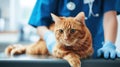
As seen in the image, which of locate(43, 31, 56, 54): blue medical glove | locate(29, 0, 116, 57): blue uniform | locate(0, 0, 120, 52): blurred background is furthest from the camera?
locate(0, 0, 120, 52): blurred background

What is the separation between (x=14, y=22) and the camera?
3.29 metres

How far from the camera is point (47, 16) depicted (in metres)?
0.94

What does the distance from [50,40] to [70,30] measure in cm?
17

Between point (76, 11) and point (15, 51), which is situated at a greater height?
point (76, 11)

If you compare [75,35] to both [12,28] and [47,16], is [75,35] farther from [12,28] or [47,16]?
[12,28]

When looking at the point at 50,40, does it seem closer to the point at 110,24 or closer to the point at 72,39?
the point at 72,39

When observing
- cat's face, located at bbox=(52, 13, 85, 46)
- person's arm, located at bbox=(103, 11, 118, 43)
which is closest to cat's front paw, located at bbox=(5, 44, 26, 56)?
cat's face, located at bbox=(52, 13, 85, 46)

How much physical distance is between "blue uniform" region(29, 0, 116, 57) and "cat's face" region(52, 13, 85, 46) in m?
0.25

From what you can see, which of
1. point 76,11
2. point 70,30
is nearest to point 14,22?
point 76,11

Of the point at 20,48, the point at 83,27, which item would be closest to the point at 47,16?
the point at 20,48

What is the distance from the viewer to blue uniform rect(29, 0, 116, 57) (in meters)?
→ 0.94

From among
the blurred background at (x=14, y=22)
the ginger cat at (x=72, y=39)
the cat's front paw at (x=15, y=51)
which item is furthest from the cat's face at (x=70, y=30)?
the blurred background at (x=14, y=22)

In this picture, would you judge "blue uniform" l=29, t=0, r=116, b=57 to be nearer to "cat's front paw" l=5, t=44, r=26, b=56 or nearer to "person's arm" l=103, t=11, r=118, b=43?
"person's arm" l=103, t=11, r=118, b=43

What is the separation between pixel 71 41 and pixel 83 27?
0.05 meters
